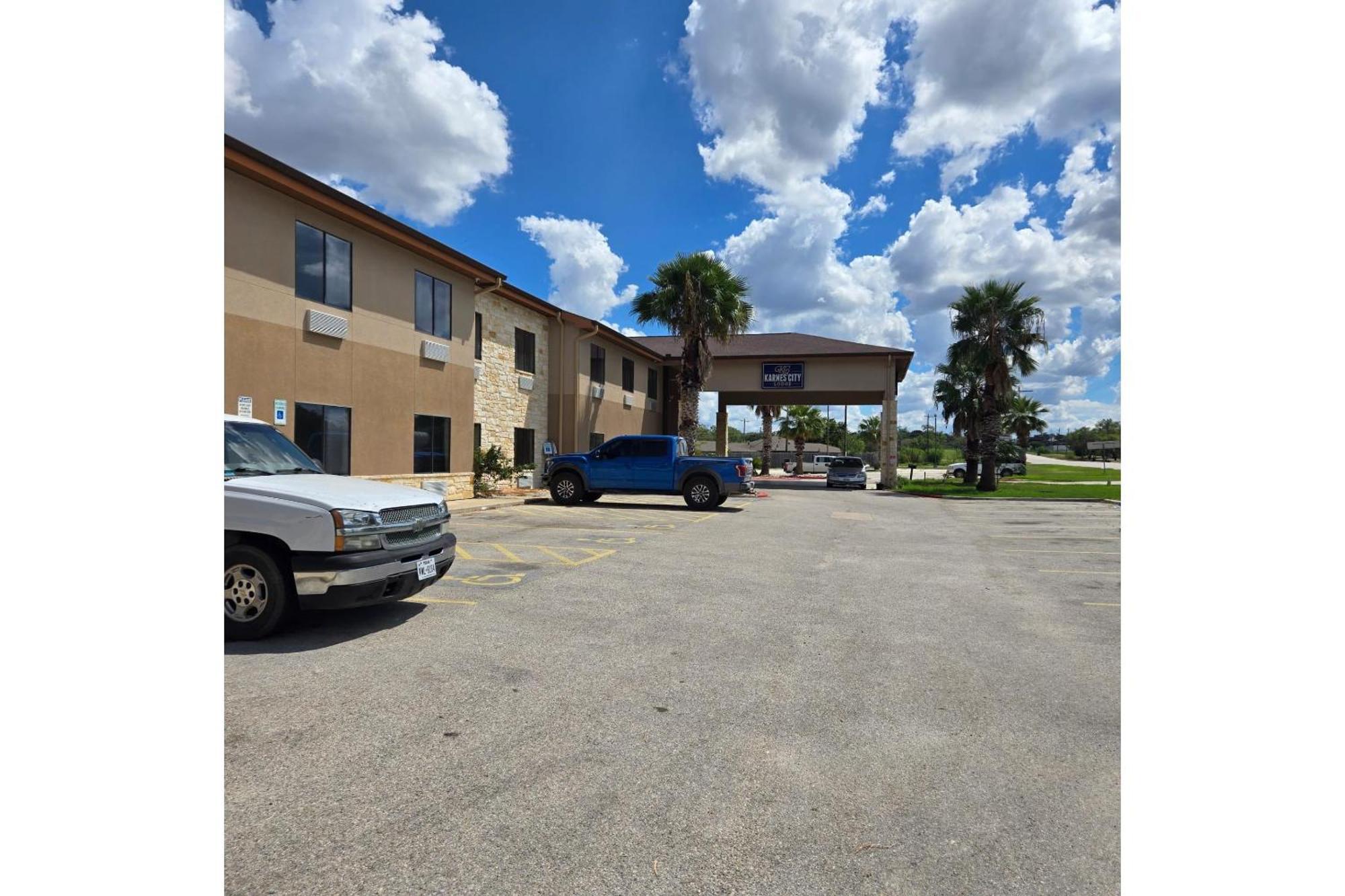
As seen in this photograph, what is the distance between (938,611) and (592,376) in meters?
20.6

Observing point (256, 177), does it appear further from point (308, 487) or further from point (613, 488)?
point (613, 488)

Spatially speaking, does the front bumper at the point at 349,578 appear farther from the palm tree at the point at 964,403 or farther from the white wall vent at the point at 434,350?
the palm tree at the point at 964,403

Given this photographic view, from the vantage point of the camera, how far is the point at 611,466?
58.1 ft

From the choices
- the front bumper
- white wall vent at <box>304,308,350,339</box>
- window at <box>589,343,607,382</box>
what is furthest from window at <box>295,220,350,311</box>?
window at <box>589,343,607,382</box>

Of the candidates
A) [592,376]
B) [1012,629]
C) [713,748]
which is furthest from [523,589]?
[592,376]

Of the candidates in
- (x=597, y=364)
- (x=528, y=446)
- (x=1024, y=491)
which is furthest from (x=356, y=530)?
(x=1024, y=491)

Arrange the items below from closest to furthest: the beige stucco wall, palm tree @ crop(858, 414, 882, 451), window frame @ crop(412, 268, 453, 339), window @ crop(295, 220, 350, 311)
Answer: the beige stucco wall → window @ crop(295, 220, 350, 311) → window frame @ crop(412, 268, 453, 339) → palm tree @ crop(858, 414, 882, 451)

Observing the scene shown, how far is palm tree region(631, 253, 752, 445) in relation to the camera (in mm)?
24953

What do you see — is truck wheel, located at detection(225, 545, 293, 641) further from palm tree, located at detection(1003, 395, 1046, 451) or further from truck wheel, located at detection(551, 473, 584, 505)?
palm tree, located at detection(1003, 395, 1046, 451)

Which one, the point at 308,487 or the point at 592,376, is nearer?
the point at 308,487

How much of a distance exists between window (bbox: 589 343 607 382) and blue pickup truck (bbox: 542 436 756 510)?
8.52 m

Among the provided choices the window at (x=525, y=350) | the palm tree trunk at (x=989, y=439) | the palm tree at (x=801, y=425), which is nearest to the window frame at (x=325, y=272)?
the window at (x=525, y=350)

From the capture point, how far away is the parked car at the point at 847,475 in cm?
3225

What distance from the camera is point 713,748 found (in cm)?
347
